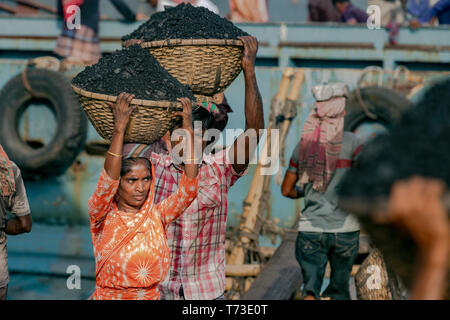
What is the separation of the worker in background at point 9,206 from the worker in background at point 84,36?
4.01m

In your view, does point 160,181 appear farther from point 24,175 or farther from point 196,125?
point 24,175

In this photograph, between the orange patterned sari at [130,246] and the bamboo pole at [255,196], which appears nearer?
the orange patterned sari at [130,246]

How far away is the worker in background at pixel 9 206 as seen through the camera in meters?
2.91

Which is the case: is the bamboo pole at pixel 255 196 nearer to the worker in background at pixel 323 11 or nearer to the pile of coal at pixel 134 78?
the worker in background at pixel 323 11

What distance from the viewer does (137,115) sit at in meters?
2.30

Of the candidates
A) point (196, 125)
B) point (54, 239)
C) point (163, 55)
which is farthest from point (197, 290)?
point (54, 239)

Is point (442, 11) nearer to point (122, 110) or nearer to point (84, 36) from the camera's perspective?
point (84, 36)

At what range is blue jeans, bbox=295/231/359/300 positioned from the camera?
3805 mm

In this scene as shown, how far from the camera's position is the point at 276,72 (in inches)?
246

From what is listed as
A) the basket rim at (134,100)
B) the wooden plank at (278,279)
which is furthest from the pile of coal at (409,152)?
the wooden plank at (278,279)

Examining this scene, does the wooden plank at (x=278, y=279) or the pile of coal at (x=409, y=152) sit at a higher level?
the pile of coal at (x=409, y=152)

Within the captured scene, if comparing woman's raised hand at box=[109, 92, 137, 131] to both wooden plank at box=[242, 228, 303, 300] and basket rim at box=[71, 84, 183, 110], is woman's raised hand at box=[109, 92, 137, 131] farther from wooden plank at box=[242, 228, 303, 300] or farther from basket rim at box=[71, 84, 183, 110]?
wooden plank at box=[242, 228, 303, 300]

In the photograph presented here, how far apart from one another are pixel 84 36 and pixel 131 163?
16.2 feet

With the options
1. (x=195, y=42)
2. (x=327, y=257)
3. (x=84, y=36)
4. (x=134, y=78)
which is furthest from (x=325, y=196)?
(x=84, y=36)
